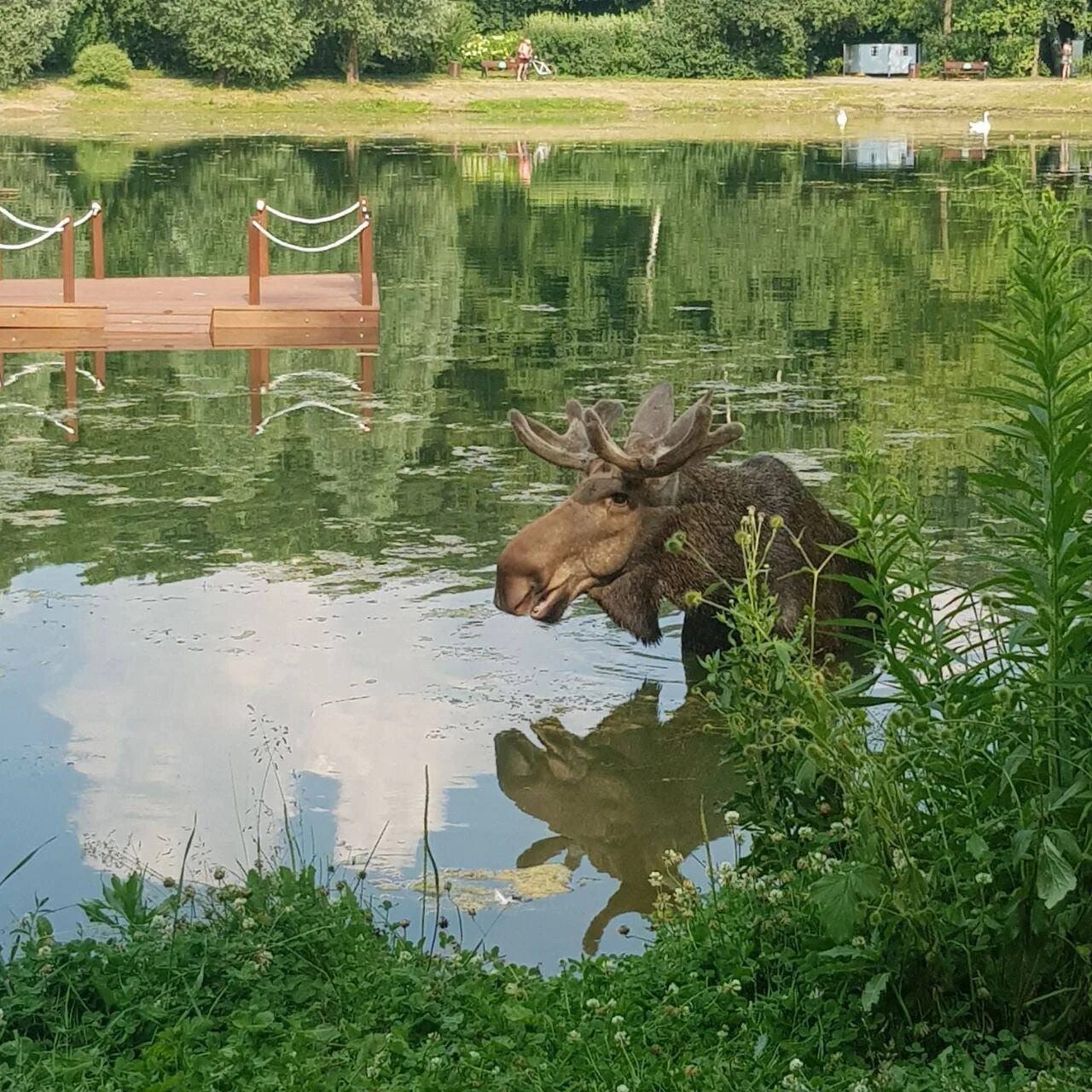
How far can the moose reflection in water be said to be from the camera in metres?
7.55

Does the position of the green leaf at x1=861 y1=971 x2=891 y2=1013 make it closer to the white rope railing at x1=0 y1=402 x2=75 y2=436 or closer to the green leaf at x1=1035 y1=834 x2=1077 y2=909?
the green leaf at x1=1035 y1=834 x2=1077 y2=909

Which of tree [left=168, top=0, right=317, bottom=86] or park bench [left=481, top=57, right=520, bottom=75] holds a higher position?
tree [left=168, top=0, right=317, bottom=86]

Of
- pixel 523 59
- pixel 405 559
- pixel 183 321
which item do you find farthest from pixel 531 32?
pixel 405 559

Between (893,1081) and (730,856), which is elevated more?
(893,1081)

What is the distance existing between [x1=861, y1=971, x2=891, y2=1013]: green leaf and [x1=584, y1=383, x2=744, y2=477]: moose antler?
4181 mm

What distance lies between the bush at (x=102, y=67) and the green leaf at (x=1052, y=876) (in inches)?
2504

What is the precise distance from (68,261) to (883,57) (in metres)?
61.1

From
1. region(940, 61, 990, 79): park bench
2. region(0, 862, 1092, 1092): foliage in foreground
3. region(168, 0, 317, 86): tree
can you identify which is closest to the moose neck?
region(0, 862, 1092, 1092): foliage in foreground

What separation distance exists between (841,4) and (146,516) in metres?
67.3

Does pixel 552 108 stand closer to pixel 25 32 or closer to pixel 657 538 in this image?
pixel 25 32

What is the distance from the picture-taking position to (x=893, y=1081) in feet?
16.2

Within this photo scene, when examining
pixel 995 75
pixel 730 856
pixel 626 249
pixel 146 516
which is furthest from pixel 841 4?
pixel 730 856

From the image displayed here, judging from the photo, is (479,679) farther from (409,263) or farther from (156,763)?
(409,263)

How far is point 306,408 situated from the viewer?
16.3m
